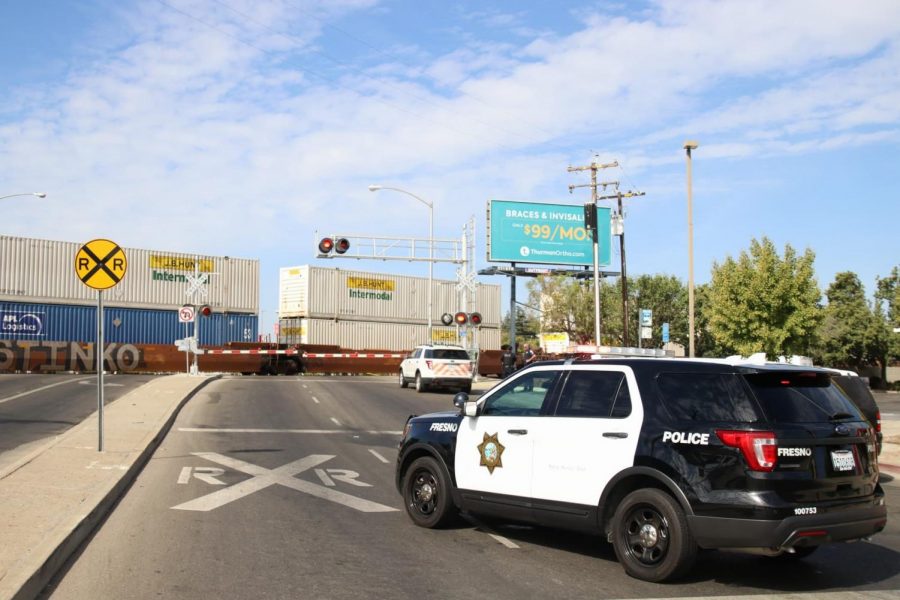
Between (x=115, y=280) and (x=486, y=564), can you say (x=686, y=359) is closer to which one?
(x=486, y=564)

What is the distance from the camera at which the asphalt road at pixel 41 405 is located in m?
15.5

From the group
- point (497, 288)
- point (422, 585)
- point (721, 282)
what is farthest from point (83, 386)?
point (497, 288)

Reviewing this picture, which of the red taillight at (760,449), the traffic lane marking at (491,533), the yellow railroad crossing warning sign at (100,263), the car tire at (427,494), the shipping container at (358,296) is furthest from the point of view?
the shipping container at (358,296)

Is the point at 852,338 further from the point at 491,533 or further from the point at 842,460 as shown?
the point at 842,460

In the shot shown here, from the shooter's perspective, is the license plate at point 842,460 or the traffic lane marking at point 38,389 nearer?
the license plate at point 842,460

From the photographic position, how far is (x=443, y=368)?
3212cm

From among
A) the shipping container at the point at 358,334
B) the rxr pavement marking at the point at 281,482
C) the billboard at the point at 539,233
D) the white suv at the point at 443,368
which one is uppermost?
the billboard at the point at 539,233

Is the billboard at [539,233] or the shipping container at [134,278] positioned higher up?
A: the billboard at [539,233]

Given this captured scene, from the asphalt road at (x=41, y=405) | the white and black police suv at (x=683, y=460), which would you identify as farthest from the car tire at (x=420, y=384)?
the white and black police suv at (x=683, y=460)

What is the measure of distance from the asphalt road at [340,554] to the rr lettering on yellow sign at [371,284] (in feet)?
160

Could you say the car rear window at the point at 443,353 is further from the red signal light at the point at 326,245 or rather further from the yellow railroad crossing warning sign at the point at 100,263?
the yellow railroad crossing warning sign at the point at 100,263

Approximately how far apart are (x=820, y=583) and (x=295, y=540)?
4.60 metres

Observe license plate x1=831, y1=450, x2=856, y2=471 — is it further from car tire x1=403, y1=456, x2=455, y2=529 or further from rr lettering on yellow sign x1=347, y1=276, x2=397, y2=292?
rr lettering on yellow sign x1=347, y1=276, x2=397, y2=292

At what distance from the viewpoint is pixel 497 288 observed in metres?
72.0
